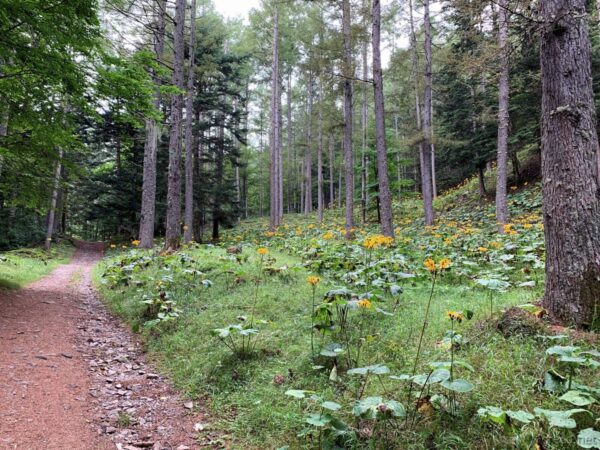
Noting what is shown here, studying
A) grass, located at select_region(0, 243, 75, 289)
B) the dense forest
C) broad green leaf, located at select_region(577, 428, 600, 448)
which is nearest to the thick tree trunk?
the dense forest

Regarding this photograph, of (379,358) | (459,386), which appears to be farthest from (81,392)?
(459,386)

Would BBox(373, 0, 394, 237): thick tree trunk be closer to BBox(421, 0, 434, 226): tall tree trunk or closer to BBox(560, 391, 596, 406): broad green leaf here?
BBox(421, 0, 434, 226): tall tree trunk

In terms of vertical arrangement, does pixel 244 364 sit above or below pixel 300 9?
below

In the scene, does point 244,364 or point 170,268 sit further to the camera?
point 170,268

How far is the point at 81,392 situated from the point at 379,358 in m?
3.02

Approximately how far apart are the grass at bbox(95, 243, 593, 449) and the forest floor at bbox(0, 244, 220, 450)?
28 centimetres

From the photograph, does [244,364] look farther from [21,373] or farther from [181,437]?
[21,373]

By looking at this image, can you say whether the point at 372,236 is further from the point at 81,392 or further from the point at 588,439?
the point at 588,439

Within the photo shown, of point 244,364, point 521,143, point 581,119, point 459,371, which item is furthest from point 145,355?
point 521,143

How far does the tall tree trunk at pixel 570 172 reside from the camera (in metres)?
3.27

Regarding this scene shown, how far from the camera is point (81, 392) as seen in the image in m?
3.73

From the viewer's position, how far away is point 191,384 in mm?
3914

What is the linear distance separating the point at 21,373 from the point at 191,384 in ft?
5.96

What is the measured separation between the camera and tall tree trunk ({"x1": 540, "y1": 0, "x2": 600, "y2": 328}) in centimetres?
327
